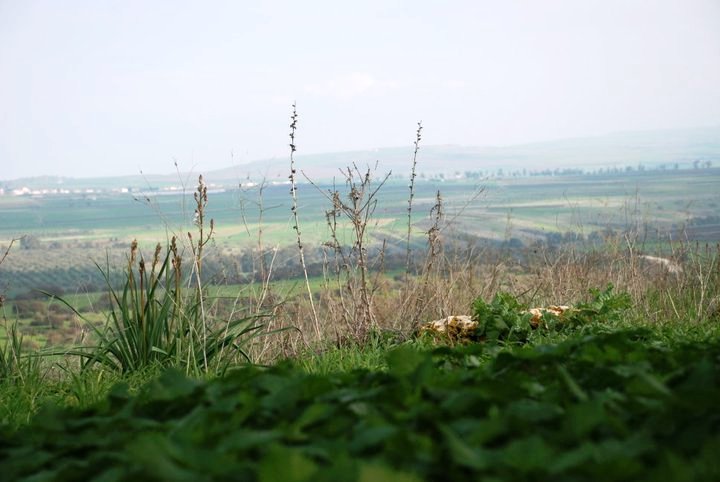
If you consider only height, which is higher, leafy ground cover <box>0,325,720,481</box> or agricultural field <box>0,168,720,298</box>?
leafy ground cover <box>0,325,720,481</box>

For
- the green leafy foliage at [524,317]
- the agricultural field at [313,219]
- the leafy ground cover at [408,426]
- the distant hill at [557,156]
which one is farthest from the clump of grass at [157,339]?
the distant hill at [557,156]

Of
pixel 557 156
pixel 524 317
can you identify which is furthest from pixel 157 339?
pixel 557 156

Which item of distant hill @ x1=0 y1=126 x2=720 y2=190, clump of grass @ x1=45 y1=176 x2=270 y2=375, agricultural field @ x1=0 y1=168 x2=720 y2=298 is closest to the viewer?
clump of grass @ x1=45 y1=176 x2=270 y2=375

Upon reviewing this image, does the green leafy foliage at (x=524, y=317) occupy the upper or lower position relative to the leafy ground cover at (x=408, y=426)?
lower

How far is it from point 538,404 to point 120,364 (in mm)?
3703

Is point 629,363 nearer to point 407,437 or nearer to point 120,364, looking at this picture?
point 407,437

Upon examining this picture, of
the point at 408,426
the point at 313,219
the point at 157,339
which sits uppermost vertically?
the point at 408,426

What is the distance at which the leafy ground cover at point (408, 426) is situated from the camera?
4.98ft

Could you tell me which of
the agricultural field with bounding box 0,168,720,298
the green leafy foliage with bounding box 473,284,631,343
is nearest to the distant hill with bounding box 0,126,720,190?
the agricultural field with bounding box 0,168,720,298

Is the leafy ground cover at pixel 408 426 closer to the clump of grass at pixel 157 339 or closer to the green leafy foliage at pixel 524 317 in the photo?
the clump of grass at pixel 157 339

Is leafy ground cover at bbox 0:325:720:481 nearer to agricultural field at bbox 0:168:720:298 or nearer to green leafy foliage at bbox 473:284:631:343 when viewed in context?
green leafy foliage at bbox 473:284:631:343

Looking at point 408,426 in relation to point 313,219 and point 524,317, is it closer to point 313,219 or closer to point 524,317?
point 524,317

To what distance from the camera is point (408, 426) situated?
1.85 metres

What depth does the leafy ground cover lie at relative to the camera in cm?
152
